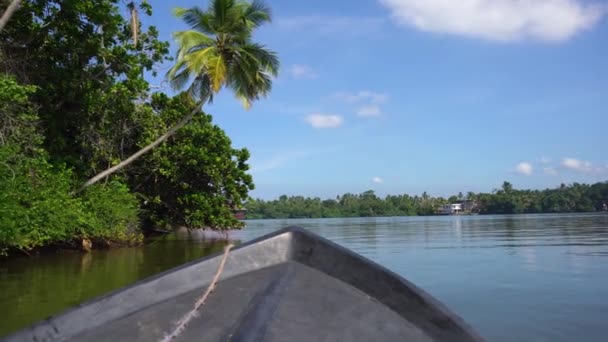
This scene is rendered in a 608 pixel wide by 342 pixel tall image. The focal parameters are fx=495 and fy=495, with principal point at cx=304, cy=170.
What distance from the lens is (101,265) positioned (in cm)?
1091

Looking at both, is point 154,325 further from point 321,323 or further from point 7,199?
point 7,199

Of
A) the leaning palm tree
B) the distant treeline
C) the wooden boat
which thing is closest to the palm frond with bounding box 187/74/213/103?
the leaning palm tree

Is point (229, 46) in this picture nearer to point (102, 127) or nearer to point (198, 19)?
point (198, 19)

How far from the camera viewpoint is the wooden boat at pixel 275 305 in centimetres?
163

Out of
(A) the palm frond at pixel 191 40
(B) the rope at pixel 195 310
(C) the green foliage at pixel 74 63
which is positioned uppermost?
(A) the palm frond at pixel 191 40

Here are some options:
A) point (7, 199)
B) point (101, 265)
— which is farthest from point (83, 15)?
point (101, 265)

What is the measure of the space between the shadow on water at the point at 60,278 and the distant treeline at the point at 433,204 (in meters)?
71.4

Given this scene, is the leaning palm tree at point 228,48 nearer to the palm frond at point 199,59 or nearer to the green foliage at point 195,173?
the palm frond at point 199,59

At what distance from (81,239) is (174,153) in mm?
4639

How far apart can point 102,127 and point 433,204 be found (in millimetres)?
90803

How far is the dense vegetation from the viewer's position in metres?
10.3

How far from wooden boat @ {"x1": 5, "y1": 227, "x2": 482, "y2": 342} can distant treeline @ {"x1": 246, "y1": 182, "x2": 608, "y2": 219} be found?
82.0 m

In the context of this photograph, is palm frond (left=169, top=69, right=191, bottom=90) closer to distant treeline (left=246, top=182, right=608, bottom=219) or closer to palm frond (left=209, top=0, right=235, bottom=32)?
palm frond (left=209, top=0, right=235, bottom=32)

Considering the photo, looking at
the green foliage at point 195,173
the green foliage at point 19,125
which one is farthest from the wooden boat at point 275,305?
the green foliage at point 195,173
